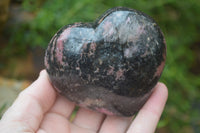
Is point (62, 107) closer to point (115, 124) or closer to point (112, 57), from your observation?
point (115, 124)

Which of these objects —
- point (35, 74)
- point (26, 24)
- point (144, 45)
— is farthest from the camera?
point (35, 74)

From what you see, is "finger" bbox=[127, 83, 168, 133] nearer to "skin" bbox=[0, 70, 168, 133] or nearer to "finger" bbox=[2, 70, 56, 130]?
"skin" bbox=[0, 70, 168, 133]

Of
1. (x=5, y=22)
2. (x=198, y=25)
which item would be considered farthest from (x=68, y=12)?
(x=198, y=25)

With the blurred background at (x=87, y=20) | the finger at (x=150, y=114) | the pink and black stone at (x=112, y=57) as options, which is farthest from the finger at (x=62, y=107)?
the blurred background at (x=87, y=20)

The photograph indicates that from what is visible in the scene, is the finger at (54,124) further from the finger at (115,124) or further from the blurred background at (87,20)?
the blurred background at (87,20)

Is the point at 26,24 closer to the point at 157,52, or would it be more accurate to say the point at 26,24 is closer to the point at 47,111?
the point at 47,111

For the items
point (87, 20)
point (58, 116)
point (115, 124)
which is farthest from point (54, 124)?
point (87, 20)

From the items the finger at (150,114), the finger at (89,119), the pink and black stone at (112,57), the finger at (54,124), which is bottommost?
the finger at (89,119)
